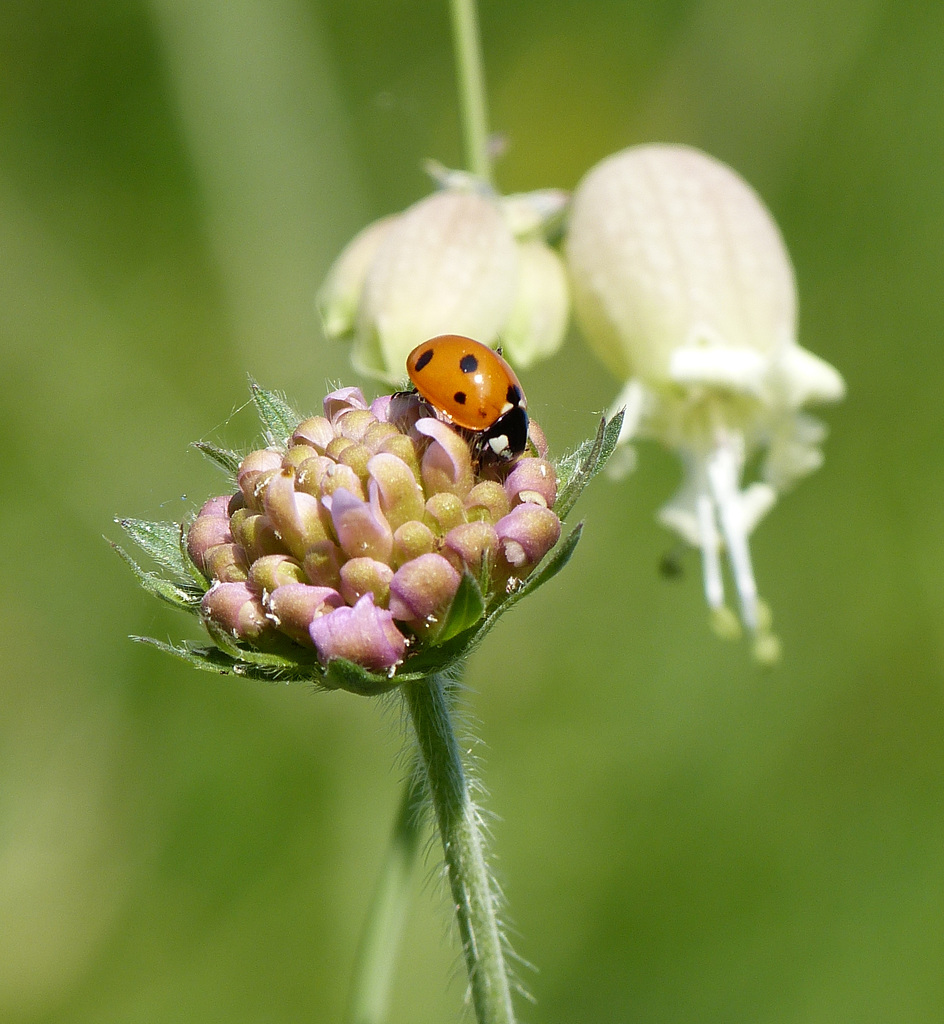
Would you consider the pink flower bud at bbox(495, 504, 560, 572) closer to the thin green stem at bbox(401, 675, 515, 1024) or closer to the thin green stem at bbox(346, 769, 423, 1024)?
the thin green stem at bbox(401, 675, 515, 1024)

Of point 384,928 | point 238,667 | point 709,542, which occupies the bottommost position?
point 384,928

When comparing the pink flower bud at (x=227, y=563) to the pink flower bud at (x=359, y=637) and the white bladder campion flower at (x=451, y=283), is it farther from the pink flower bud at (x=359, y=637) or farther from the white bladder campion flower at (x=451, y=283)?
the white bladder campion flower at (x=451, y=283)

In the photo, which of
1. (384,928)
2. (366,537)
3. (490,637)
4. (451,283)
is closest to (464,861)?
(366,537)

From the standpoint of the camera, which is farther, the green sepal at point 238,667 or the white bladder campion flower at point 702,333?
the white bladder campion flower at point 702,333

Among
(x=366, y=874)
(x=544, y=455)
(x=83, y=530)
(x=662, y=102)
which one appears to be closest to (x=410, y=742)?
(x=544, y=455)

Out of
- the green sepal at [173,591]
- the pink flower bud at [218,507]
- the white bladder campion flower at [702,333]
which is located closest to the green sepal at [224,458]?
the pink flower bud at [218,507]

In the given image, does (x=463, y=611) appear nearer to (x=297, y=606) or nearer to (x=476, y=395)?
(x=297, y=606)

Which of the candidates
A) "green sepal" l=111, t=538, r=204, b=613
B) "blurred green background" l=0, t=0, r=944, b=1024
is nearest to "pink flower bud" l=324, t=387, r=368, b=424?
"green sepal" l=111, t=538, r=204, b=613
